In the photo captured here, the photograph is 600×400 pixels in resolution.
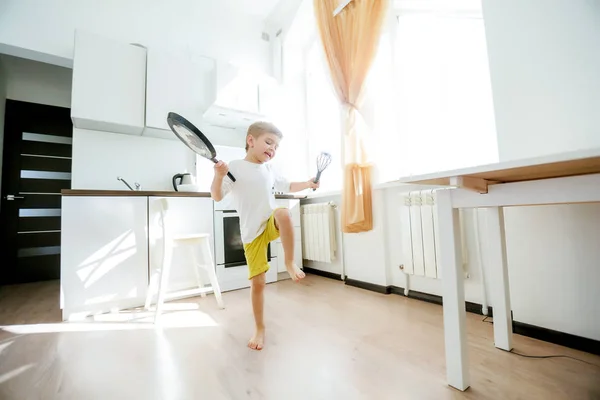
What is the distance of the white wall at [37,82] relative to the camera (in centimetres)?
289

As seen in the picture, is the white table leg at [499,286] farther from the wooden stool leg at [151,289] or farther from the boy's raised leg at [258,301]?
the wooden stool leg at [151,289]

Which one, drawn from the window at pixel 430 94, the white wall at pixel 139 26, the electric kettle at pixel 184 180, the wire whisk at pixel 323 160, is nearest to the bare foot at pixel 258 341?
the wire whisk at pixel 323 160

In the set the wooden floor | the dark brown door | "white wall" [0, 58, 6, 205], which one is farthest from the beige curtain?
"white wall" [0, 58, 6, 205]

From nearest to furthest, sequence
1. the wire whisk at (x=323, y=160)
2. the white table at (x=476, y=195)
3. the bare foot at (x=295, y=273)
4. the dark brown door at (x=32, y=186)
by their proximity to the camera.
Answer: the white table at (x=476, y=195), the bare foot at (x=295, y=273), the wire whisk at (x=323, y=160), the dark brown door at (x=32, y=186)

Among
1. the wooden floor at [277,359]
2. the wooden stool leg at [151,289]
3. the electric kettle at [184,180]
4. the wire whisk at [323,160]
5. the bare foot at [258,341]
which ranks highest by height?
the electric kettle at [184,180]

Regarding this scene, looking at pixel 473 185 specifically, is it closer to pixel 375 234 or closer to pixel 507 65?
pixel 507 65

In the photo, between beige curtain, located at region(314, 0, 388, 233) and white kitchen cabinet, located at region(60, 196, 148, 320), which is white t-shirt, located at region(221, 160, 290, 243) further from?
white kitchen cabinet, located at region(60, 196, 148, 320)

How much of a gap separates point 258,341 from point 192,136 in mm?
990

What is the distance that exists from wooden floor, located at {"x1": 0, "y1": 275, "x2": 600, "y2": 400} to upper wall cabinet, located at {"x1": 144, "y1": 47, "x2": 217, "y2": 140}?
5.41 ft

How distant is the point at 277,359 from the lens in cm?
108

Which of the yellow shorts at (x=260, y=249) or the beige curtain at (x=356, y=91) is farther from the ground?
the beige curtain at (x=356, y=91)

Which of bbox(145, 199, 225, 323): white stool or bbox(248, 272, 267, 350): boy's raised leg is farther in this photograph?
bbox(145, 199, 225, 323): white stool

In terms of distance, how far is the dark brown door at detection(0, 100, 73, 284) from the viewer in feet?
9.49

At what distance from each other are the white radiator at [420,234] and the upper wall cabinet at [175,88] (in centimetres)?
208
